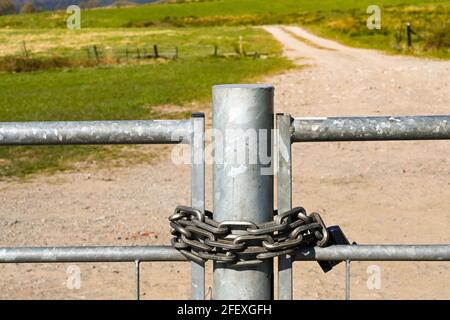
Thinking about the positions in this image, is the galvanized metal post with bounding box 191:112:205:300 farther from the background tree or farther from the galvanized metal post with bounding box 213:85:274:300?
the background tree

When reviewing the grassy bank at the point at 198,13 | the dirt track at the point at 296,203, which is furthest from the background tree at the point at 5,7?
the dirt track at the point at 296,203

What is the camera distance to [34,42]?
5816 cm

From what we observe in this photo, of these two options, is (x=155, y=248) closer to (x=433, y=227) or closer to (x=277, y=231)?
(x=277, y=231)

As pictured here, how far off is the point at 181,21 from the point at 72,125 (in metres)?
85.5

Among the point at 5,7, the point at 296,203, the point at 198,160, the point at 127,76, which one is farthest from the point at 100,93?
the point at 5,7

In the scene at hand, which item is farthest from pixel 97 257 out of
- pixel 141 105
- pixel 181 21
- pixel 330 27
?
pixel 181 21

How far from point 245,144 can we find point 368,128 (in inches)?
12.4

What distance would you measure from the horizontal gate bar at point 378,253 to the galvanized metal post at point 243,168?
5.7 inches

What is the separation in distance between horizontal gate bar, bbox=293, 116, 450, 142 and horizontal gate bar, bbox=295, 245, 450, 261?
28 cm

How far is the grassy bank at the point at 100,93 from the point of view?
38.6 feet

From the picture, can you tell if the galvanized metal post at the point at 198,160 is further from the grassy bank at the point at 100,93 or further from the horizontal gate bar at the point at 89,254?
the grassy bank at the point at 100,93

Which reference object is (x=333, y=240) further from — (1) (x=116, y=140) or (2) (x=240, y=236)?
(1) (x=116, y=140)

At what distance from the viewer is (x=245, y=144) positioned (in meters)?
1.91

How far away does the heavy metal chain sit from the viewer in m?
1.87
